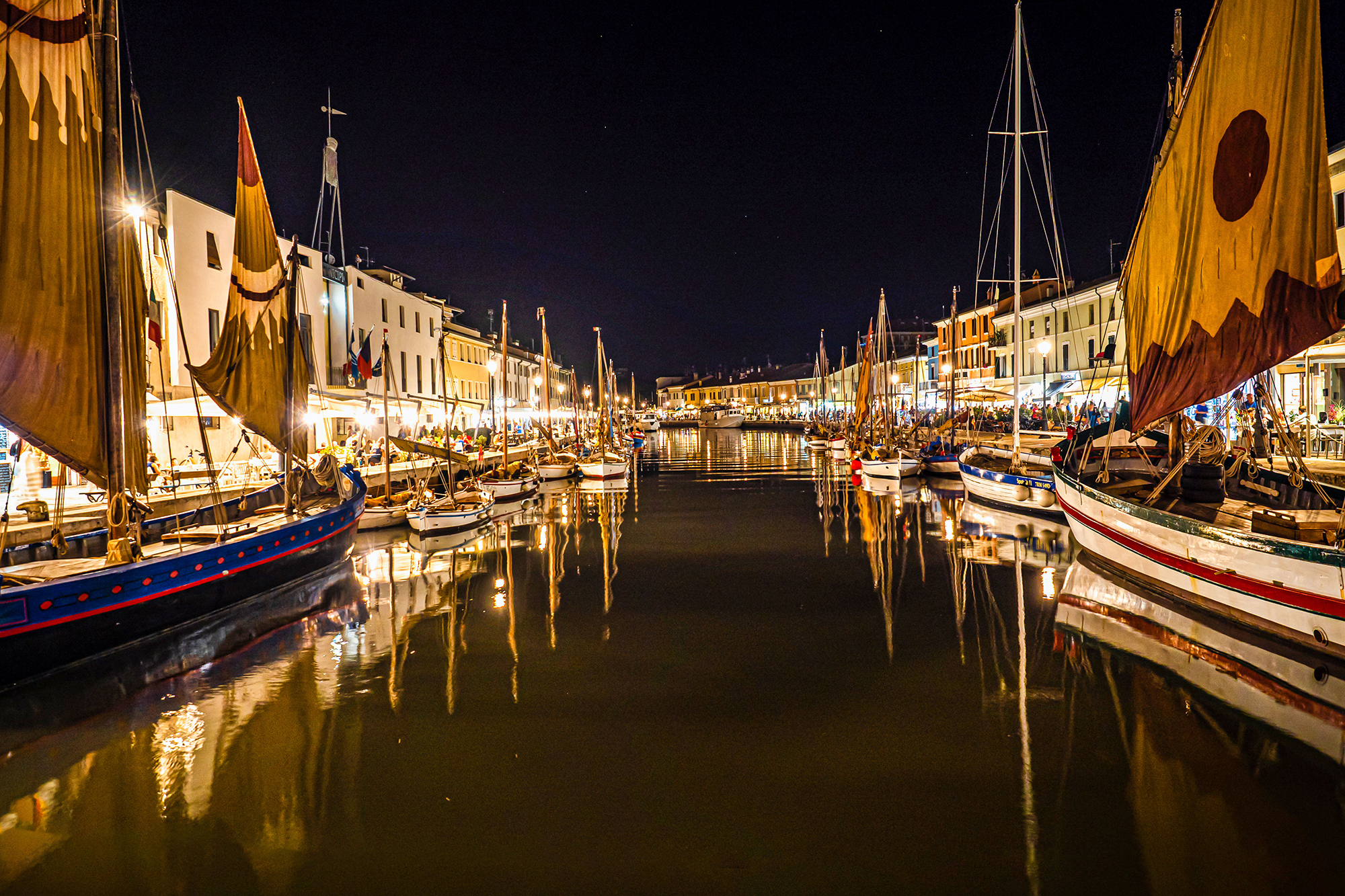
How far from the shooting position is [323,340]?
35.1 metres

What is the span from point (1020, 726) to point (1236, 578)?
4.65 m

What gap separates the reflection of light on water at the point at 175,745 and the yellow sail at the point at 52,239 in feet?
11.8

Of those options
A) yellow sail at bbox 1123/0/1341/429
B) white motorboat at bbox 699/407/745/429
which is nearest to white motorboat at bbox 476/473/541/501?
yellow sail at bbox 1123/0/1341/429

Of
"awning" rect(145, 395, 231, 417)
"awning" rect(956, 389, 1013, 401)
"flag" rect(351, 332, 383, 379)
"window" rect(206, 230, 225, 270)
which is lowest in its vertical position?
"awning" rect(145, 395, 231, 417)

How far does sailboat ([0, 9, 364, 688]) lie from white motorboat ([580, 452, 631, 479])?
975 inches

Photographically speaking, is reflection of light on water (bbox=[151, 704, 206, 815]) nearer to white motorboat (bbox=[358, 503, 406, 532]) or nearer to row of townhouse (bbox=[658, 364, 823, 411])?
white motorboat (bbox=[358, 503, 406, 532])

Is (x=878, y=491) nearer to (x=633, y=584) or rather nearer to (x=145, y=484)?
(x=633, y=584)

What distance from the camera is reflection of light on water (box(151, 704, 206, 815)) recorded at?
6.77m

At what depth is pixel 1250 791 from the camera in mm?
6316

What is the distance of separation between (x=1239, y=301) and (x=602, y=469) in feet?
96.4

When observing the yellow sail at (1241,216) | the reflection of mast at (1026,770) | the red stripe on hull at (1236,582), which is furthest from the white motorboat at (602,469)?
the yellow sail at (1241,216)

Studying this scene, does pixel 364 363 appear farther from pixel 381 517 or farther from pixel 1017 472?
pixel 1017 472

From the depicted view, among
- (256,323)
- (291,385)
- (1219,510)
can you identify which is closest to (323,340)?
(291,385)

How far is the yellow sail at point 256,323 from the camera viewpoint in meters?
14.7
